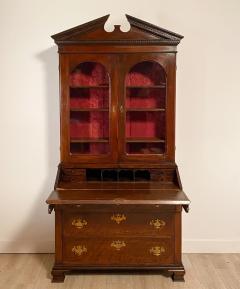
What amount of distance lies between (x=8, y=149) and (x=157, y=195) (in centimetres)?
139

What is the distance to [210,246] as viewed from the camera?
326cm

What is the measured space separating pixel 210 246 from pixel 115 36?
6.39 feet

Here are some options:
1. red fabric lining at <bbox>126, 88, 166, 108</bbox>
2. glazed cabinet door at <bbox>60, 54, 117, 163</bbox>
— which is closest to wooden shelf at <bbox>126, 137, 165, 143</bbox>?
glazed cabinet door at <bbox>60, 54, 117, 163</bbox>

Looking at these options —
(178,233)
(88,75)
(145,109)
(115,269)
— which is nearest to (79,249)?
(115,269)

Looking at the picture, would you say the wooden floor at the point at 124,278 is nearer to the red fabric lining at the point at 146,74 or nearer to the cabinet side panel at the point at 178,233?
the cabinet side panel at the point at 178,233

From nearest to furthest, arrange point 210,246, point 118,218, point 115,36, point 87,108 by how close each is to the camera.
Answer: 1. point 118,218
2. point 115,36
3. point 87,108
4. point 210,246

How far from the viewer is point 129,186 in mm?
2805

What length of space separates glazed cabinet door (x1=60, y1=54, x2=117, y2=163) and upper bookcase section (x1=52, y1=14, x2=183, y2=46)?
4.3 inches

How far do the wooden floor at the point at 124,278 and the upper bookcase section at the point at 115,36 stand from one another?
1.74m

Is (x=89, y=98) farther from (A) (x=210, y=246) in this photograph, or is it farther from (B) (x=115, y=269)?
(A) (x=210, y=246)

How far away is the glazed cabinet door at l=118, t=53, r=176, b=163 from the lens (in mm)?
2779

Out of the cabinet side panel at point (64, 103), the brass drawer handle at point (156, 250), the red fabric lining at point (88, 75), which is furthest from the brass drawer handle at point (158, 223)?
the red fabric lining at point (88, 75)

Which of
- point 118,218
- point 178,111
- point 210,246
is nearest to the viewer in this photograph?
point 118,218

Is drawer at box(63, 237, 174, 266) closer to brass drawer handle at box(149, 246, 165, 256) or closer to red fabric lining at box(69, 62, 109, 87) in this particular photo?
brass drawer handle at box(149, 246, 165, 256)
